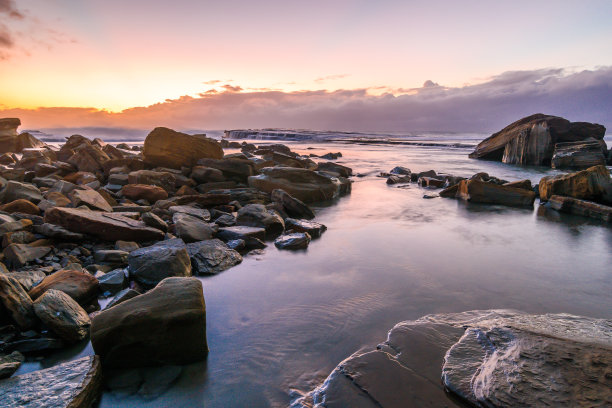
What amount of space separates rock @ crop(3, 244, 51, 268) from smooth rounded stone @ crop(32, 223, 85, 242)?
29cm

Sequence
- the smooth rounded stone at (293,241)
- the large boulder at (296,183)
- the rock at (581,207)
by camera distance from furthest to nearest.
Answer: the large boulder at (296,183) < the rock at (581,207) < the smooth rounded stone at (293,241)

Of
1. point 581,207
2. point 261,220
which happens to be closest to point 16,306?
point 261,220

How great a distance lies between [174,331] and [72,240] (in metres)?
2.74

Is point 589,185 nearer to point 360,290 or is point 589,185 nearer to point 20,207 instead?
point 360,290

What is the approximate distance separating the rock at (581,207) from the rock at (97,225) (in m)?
8.68

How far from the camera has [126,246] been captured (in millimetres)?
4207

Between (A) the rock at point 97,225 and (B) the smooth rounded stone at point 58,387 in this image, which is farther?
(A) the rock at point 97,225

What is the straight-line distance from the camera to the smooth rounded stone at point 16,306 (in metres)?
2.56

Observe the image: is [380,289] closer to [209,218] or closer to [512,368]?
[512,368]

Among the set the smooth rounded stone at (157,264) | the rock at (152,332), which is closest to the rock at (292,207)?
the smooth rounded stone at (157,264)

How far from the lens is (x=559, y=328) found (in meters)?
2.62

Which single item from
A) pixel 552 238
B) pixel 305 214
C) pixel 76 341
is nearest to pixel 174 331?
pixel 76 341

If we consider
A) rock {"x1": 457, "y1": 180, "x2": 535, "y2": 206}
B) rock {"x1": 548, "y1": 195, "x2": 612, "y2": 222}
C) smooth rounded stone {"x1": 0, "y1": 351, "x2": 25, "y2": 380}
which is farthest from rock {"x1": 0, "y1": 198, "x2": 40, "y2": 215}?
rock {"x1": 548, "y1": 195, "x2": 612, "y2": 222}

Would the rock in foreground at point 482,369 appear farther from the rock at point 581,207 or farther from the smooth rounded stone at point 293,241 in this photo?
the rock at point 581,207
